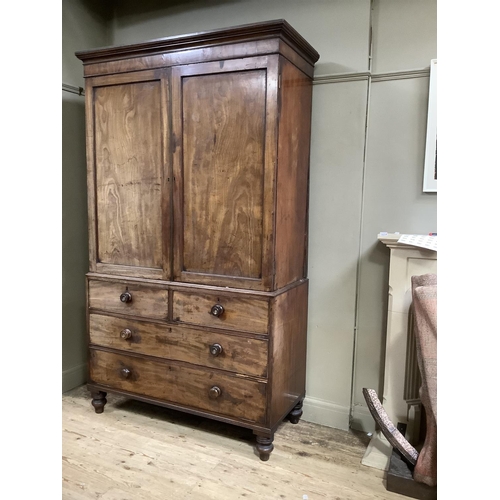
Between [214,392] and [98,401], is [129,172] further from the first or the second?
[98,401]

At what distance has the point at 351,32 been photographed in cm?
219

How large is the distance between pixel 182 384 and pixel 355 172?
4.67 ft

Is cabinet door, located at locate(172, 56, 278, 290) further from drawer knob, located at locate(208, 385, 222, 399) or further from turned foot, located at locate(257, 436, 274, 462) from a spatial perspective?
turned foot, located at locate(257, 436, 274, 462)

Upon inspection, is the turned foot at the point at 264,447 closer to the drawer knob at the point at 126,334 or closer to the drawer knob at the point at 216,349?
the drawer knob at the point at 216,349

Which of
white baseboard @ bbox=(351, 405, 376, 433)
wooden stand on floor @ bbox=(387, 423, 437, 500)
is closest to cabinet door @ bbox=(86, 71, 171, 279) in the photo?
white baseboard @ bbox=(351, 405, 376, 433)

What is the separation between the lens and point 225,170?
80.0 inches

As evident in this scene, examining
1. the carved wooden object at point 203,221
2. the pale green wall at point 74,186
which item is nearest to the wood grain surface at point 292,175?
the carved wooden object at point 203,221

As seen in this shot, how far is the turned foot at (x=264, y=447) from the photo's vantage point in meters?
2.01

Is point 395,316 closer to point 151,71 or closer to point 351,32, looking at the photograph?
point 351,32

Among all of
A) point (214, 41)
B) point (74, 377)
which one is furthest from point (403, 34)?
point (74, 377)
